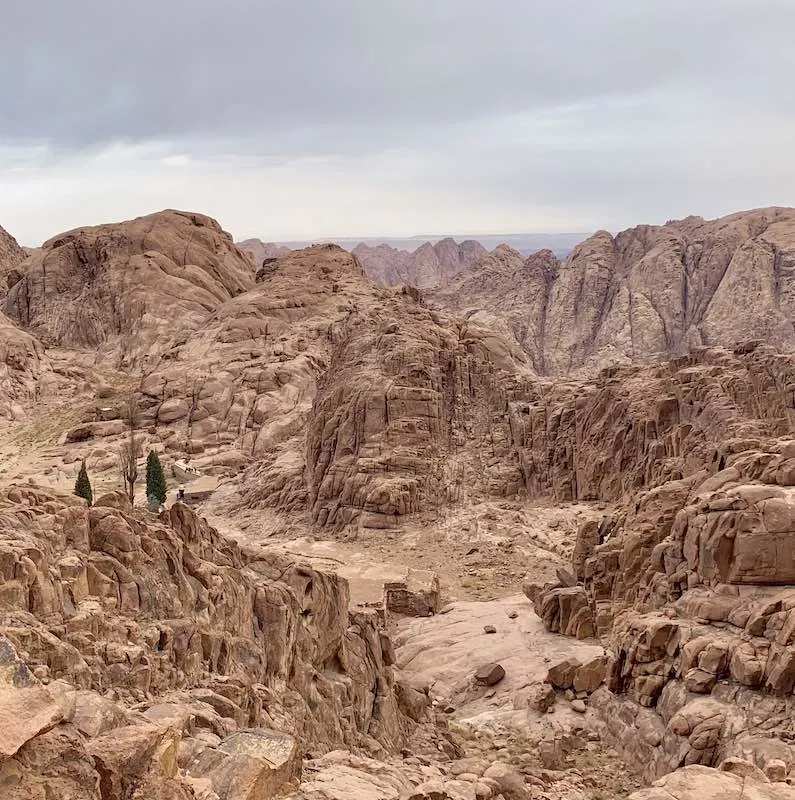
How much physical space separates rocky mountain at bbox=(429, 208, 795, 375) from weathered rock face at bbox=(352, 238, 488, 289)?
6253 cm

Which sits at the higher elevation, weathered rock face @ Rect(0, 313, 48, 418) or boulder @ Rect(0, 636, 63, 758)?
weathered rock face @ Rect(0, 313, 48, 418)

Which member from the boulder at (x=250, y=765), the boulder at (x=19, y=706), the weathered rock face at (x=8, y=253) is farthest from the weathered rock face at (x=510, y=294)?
the boulder at (x=19, y=706)

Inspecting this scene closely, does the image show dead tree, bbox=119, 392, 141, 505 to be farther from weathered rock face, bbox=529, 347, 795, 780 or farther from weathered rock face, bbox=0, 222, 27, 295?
weathered rock face, bbox=0, 222, 27, 295

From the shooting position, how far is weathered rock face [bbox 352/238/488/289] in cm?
17025

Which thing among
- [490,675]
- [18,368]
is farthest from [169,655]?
[18,368]

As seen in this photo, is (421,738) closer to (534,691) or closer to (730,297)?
(534,691)

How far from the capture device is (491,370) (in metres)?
37.1

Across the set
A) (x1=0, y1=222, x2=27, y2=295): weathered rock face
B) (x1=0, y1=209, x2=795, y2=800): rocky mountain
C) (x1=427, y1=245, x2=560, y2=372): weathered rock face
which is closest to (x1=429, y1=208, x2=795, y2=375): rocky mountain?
A: (x1=427, y1=245, x2=560, y2=372): weathered rock face

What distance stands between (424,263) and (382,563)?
152 metres

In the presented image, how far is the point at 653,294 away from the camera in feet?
293

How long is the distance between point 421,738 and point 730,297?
3146 inches

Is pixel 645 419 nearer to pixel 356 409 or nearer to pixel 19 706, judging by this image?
pixel 356 409

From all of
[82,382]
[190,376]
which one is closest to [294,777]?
[190,376]

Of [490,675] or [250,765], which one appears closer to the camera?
[250,765]
